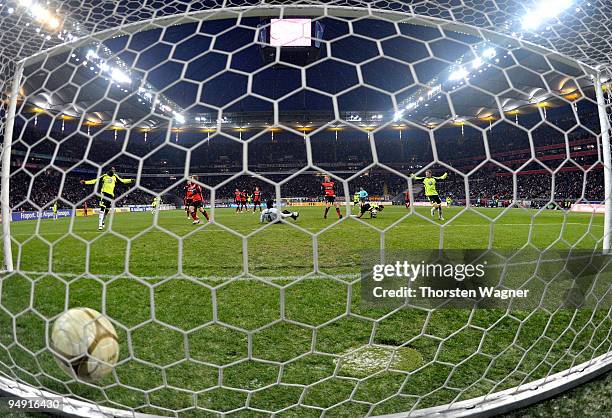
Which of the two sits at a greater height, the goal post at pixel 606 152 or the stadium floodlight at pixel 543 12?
→ the stadium floodlight at pixel 543 12

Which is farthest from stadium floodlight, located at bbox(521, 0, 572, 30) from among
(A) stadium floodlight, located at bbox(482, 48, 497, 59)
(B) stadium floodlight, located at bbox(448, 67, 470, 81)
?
(B) stadium floodlight, located at bbox(448, 67, 470, 81)

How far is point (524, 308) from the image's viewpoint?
138 centimetres

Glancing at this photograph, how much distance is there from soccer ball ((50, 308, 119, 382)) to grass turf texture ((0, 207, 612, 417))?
0.15 feet

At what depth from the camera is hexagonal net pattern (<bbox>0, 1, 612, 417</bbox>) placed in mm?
1064

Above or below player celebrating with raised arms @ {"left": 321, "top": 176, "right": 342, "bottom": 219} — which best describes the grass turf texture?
below

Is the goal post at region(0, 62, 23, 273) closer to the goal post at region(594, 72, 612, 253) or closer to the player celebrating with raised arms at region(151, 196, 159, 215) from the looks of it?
the player celebrating with raised arms at region(151, 196, 159, 215)

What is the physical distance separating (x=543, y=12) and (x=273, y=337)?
2423 mm

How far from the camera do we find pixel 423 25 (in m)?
1.41

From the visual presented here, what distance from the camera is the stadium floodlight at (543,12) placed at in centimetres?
182

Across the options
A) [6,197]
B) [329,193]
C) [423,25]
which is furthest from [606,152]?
[6,197]

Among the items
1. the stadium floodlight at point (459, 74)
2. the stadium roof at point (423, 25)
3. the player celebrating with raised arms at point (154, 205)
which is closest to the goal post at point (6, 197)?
the stadium roof at point (423, 25)

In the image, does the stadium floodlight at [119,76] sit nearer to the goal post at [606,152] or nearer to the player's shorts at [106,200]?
the player's shorts at [106,200]

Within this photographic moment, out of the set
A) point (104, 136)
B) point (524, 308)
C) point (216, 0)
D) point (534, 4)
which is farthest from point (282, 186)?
point (534, 4)

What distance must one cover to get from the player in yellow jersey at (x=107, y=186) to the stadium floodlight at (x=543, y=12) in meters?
2.09
